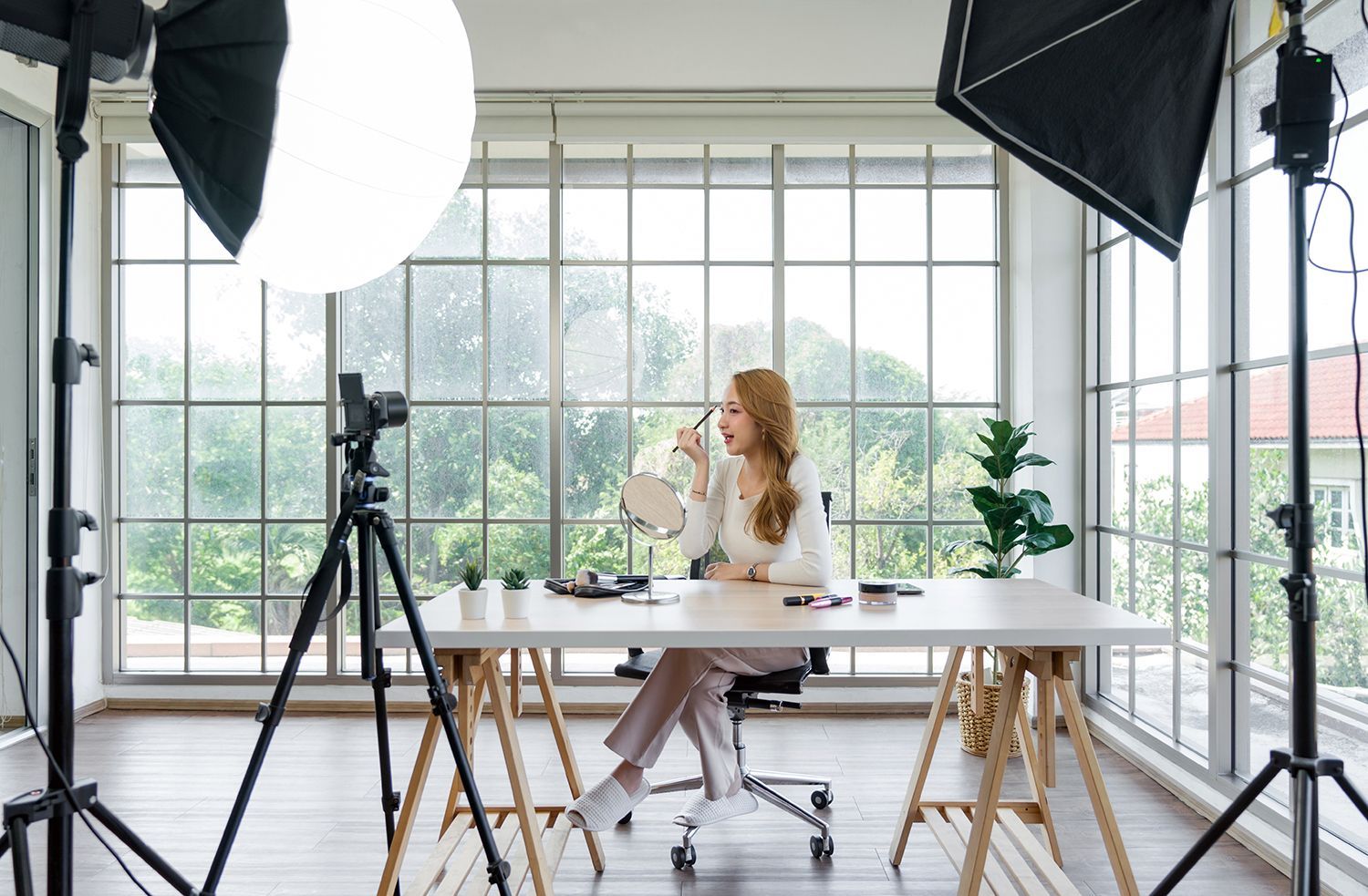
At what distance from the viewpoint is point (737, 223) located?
3.85m

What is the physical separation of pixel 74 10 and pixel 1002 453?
2.97m

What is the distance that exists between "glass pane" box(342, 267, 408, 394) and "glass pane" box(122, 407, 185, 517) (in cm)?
83

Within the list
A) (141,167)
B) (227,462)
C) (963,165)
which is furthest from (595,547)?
(141,167)

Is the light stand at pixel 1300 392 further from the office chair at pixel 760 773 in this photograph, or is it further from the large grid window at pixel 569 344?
the large grid window at pixel 569 344

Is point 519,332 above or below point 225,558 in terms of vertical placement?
above

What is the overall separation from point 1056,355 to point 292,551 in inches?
134

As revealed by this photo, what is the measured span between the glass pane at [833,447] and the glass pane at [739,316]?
33 centimetres

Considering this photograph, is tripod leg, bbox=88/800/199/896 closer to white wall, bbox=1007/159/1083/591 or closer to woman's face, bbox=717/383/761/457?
woman's face, bbox=717/383/761/457

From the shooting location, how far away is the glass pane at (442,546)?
3846 millimetres

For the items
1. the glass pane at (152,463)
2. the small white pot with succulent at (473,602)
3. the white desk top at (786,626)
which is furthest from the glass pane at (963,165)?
the glass pane at (152,463)

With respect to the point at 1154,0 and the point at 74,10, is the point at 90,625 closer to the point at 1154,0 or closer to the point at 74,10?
the point at 74,10

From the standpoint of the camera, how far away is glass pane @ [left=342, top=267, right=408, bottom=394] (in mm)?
3854

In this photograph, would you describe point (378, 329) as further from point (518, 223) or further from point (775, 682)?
point (775, 682)

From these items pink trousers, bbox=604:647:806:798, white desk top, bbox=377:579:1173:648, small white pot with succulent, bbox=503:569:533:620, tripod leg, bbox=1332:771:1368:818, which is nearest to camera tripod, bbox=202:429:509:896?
white desk top, bbox=377:579:1173:648
